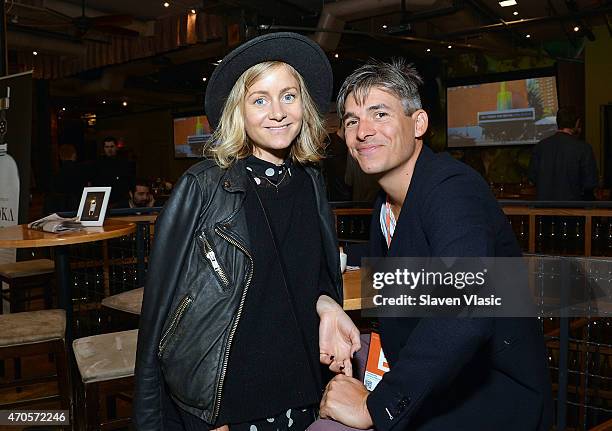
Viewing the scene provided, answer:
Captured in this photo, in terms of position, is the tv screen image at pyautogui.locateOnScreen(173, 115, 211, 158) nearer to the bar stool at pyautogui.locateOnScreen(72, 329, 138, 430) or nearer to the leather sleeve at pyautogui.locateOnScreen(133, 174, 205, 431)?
the bar stool at pyautogui.locateOnScreen(72, 329, 138, 430)

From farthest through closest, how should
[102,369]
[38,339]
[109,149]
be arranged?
[109,149], [38,339], [102,369]

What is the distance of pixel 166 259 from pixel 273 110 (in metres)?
0.44

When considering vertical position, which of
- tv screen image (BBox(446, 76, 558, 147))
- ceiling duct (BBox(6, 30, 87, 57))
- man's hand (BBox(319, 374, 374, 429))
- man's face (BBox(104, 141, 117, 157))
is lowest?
man's hand (BBox(319, 374, 374, 429))

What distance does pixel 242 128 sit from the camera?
139cm

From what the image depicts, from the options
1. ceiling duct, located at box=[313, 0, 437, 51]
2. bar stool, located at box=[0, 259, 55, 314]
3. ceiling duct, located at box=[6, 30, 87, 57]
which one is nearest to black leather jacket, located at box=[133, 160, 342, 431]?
bar stool, located at box=[0, 259, 55, 314]

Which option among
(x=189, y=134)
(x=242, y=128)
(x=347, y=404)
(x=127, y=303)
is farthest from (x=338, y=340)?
(x=189, y=134)

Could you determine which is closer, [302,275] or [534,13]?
[302,275]

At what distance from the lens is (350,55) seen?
33.1 ft

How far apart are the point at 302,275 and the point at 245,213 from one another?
221 millimetres

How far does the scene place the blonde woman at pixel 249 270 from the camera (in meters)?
1.27

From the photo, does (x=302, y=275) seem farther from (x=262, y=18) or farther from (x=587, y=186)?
(x=262, y=18)

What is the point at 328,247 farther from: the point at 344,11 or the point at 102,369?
the point at 344,11

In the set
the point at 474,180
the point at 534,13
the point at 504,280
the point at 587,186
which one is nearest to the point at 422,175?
the point at 474,180

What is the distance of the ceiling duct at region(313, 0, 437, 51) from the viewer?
7012 millimetres
